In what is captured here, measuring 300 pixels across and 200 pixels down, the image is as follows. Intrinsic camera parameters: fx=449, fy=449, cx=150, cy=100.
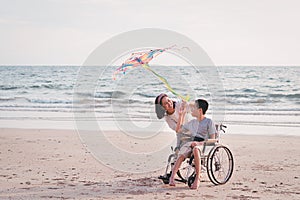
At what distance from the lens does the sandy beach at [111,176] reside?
584cm

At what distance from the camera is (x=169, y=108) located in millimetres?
6191

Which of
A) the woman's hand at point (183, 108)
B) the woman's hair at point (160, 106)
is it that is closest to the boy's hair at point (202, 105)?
the woman's hand at point (183, 108)

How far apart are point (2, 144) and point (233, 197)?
584cm

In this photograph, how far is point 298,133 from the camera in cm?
1175

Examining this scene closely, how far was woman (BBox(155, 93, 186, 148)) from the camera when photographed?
6168 millimetres

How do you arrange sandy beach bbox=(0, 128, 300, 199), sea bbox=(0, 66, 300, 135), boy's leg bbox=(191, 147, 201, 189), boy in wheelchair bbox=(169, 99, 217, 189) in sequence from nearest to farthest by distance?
sandy beach bbox=(0, 128, 300, 199), boy's leg bbox=(191, 147, 201, 189), boy in wheelchair bbox=(169, 99, 217, 189), sea bbox=(0, 66, 300, 135)

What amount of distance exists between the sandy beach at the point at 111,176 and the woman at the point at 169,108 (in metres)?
0.81

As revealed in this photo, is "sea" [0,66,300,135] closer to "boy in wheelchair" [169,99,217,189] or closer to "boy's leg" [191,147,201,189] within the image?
"boy in wheelchair" [169,99,217,189]

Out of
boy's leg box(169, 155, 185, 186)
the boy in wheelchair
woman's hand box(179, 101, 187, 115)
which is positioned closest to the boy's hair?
the boy in wheelchair

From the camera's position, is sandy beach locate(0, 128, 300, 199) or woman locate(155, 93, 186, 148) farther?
woman locate(155, 93, 186, 148)

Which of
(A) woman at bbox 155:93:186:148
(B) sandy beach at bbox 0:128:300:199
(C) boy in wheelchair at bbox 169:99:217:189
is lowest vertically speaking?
(B) sandy beach at bbox 0:128:300:199

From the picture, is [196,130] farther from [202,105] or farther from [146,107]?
[146,107]

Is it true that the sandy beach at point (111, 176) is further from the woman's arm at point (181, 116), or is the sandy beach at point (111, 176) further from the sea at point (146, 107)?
the sea at point (146, 107)

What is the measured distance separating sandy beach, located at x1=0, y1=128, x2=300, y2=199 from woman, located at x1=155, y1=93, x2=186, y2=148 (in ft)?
2.67
